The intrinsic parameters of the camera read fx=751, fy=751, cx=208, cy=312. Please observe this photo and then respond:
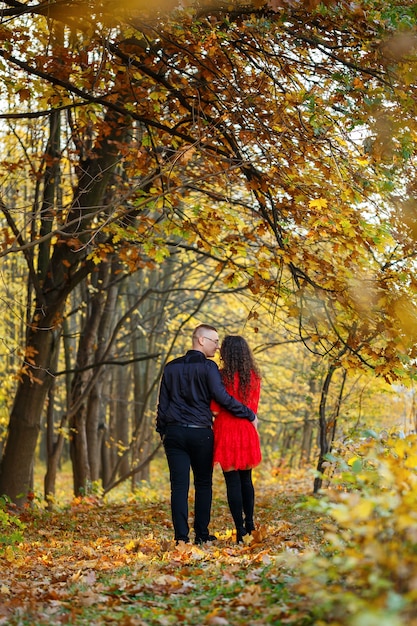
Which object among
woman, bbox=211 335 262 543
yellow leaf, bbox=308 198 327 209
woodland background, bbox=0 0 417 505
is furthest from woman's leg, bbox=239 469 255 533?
yellow leaf, bbox=308 198 327 209

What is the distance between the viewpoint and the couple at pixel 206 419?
22.5 feet

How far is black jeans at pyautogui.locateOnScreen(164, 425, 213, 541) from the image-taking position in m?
6.88

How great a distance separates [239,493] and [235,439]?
1.90ft

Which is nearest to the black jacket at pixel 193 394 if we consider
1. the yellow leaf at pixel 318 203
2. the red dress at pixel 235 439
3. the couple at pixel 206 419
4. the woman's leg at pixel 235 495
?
the couple at pixel 206 419

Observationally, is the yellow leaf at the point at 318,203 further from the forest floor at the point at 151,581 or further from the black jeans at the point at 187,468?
the forest floor at the point at 151,581

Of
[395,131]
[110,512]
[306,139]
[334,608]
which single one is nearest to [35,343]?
[110,512]

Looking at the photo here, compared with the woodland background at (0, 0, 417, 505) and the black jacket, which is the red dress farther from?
the woodland background at (0, 0, 417, 505)

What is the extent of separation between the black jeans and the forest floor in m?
0.32

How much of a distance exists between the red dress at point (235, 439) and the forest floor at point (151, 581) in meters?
0.68

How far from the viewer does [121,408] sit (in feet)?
68.4

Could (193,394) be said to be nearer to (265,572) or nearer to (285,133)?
(265,572)

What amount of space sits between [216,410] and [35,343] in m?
5.41

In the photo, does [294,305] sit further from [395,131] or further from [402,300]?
[395,131]

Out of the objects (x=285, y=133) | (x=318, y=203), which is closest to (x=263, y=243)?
(x=285, y=133)
